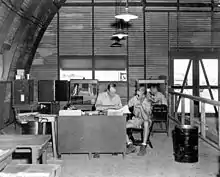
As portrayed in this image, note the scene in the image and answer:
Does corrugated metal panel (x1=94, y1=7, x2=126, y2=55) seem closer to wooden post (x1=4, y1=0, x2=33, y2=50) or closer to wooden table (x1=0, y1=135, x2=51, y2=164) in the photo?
wooden post (x1=4, y1=0, x2=33, y2=50)

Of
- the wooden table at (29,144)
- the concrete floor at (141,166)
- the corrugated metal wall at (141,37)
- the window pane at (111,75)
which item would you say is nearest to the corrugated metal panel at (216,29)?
the corrugated metal wall at (141,37)

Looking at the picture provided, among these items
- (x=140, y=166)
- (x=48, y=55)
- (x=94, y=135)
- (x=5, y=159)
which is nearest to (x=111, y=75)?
(x=48, y=55)

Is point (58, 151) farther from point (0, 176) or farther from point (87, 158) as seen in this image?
point (0, 176)

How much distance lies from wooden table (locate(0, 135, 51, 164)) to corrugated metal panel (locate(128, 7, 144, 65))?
941cm

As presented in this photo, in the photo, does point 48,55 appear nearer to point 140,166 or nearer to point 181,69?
point 181,69

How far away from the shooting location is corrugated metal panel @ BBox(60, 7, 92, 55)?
14438mm

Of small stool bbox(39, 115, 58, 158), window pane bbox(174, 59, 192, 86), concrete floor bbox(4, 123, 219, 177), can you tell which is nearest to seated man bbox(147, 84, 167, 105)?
concrete floor bbox(4, 123, 219, 177)

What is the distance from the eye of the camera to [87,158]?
24.6 ft

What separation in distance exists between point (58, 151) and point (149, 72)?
7.84 m

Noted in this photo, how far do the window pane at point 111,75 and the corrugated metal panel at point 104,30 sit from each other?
0.76 metres

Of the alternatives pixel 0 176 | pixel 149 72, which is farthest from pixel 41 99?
pixel 0 176

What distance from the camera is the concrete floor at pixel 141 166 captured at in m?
6.42

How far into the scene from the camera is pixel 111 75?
14695mm

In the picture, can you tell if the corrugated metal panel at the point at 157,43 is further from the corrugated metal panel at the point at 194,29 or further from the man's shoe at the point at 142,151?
the man's shoe at the point at 142,151
